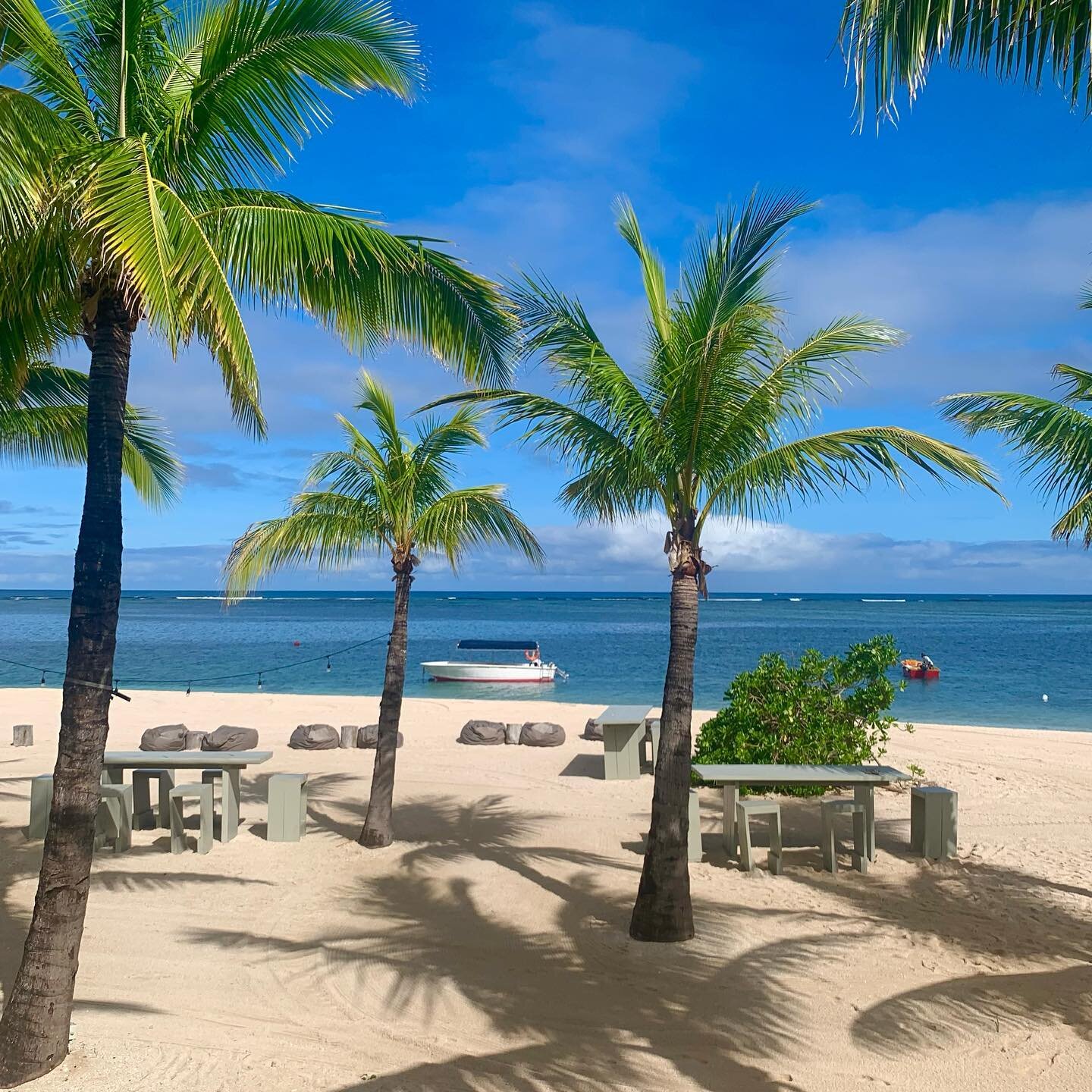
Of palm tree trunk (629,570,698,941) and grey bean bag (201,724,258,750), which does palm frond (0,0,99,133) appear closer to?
palm tree trunk (629,570,698,941)

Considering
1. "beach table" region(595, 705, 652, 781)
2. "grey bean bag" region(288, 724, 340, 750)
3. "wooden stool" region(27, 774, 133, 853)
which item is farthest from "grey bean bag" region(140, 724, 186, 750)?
"beach table" region(595, 705, 652, 781)

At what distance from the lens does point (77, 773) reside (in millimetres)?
5035

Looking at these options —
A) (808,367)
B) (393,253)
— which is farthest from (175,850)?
(808,367)

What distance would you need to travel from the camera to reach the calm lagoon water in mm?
35125

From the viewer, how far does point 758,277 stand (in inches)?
288

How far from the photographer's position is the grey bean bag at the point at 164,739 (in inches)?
601

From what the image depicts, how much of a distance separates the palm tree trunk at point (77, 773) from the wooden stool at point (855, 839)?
658cm

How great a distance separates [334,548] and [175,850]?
11.7ft

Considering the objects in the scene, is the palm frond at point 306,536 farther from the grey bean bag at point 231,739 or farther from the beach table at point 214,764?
the grey bean bag at point 231,739

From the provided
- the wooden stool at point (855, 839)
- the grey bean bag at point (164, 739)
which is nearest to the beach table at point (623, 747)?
the wooden stool at point (855, 839)

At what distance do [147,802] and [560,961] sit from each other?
628cm

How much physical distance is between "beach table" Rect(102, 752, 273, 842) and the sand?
11.0 inches

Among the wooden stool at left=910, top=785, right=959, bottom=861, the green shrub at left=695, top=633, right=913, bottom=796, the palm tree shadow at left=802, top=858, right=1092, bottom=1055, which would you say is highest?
the green shrub at left=695, top=633, right=913, bottom=796

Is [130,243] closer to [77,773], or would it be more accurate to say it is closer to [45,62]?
[45,62]
